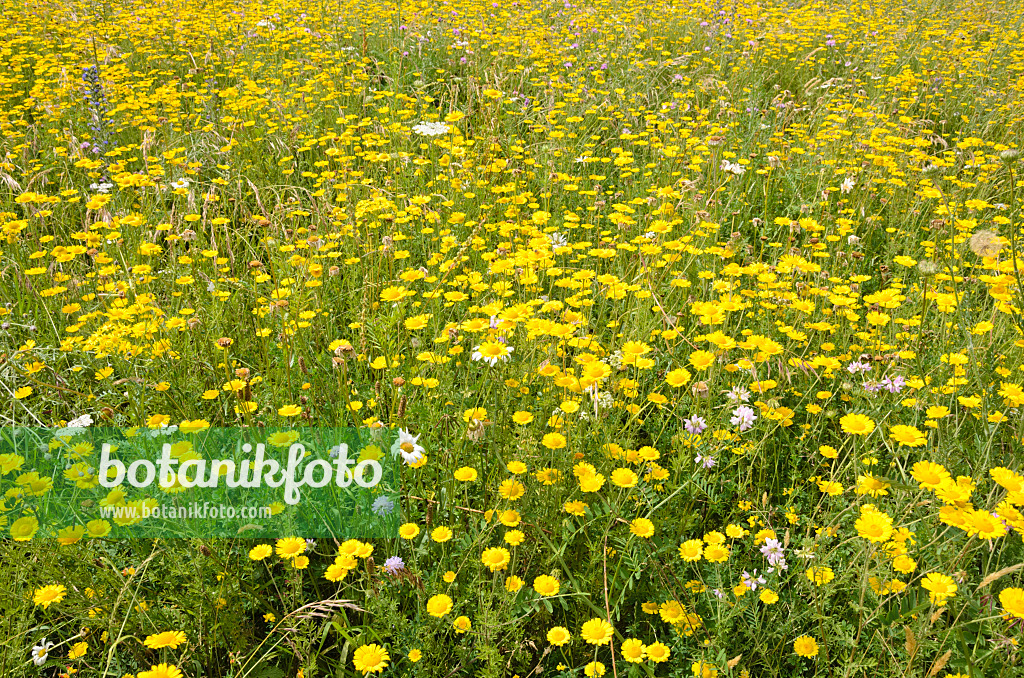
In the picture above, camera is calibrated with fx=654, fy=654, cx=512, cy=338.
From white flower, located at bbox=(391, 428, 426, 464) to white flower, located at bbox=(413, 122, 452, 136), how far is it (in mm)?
2594

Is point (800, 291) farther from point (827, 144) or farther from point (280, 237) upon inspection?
point (280, 237)

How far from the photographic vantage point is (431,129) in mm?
4020

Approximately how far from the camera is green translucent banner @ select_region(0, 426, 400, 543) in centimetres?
162

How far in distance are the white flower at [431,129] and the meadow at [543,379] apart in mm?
21

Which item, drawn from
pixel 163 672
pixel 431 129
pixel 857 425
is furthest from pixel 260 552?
pixel 431 129

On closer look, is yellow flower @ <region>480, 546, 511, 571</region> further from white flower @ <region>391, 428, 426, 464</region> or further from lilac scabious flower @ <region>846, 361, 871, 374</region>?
lilac scabious flower @ <region>846, 361, 871, 374</region>

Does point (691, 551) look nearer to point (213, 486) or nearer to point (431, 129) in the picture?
point (213, 486)

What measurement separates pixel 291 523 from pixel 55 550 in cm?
53

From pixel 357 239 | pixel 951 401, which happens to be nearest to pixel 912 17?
pixel 951 401

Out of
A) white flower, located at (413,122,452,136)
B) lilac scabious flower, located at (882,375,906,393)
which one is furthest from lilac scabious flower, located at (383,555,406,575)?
white flower, located at (413,122,452,136)

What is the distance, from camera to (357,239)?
2.87 metres

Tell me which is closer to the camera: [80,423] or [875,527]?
[875,527]

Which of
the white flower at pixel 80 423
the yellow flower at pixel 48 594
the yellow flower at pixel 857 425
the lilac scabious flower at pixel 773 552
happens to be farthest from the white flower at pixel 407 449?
the yellow flower at pixel 857 425

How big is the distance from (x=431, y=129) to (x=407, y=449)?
2847 mm
